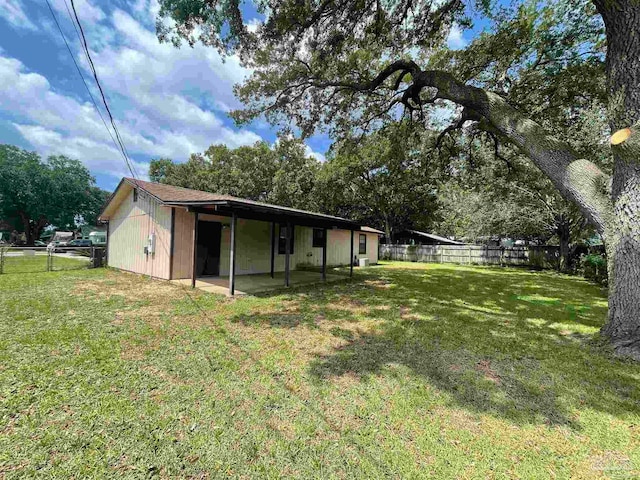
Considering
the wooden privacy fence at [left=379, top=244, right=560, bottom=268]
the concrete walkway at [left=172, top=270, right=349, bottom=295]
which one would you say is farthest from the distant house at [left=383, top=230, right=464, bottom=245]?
the concrete walkway at [left=172, top=270, right=349, bottom=295]

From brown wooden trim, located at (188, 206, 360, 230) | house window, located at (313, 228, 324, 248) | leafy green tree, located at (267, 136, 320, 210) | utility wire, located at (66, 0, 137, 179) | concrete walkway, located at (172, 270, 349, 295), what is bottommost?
concrete walkway, located at (172, 270, 349, 295)

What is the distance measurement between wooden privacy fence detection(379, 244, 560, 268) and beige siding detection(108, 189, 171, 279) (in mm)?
18050

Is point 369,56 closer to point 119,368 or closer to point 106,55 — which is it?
point 106,55

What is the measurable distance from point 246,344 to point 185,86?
9.57 meters

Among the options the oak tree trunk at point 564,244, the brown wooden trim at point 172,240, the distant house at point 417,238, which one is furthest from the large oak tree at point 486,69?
the distant house at point 417,238

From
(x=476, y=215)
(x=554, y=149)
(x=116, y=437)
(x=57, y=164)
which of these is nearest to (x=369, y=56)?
(x=554, y=149)

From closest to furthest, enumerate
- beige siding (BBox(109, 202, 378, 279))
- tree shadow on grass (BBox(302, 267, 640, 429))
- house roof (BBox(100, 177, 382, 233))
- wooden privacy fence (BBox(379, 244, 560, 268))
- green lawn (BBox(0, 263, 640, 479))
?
1. green lawn (BBox(0, 263, 640, 479))
2. tree shadow on grass (BBox(302, 267, 640, 429))
3. house roof (BBox(100, 177, 382, 233))
4. beige siding (BBox(109, 202, 378, 279))
5. wooden privacy fence (BBox(379, 244, 560, 268))

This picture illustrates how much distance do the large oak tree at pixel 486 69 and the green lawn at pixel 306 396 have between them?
1993mm

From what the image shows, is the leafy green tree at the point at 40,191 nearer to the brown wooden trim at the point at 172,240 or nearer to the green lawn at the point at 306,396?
the brown wooden trim at the point at 172,240

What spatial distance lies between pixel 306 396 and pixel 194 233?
20.2ft

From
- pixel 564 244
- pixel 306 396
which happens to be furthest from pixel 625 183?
pixel 564 244

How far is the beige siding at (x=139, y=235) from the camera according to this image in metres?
9.39

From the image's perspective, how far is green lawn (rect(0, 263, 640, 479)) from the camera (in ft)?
6.49

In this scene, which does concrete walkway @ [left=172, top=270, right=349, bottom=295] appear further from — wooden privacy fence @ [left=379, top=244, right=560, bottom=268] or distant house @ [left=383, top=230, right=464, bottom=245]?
distant house @ [left=383, top=230, right=464, bottom=245]
